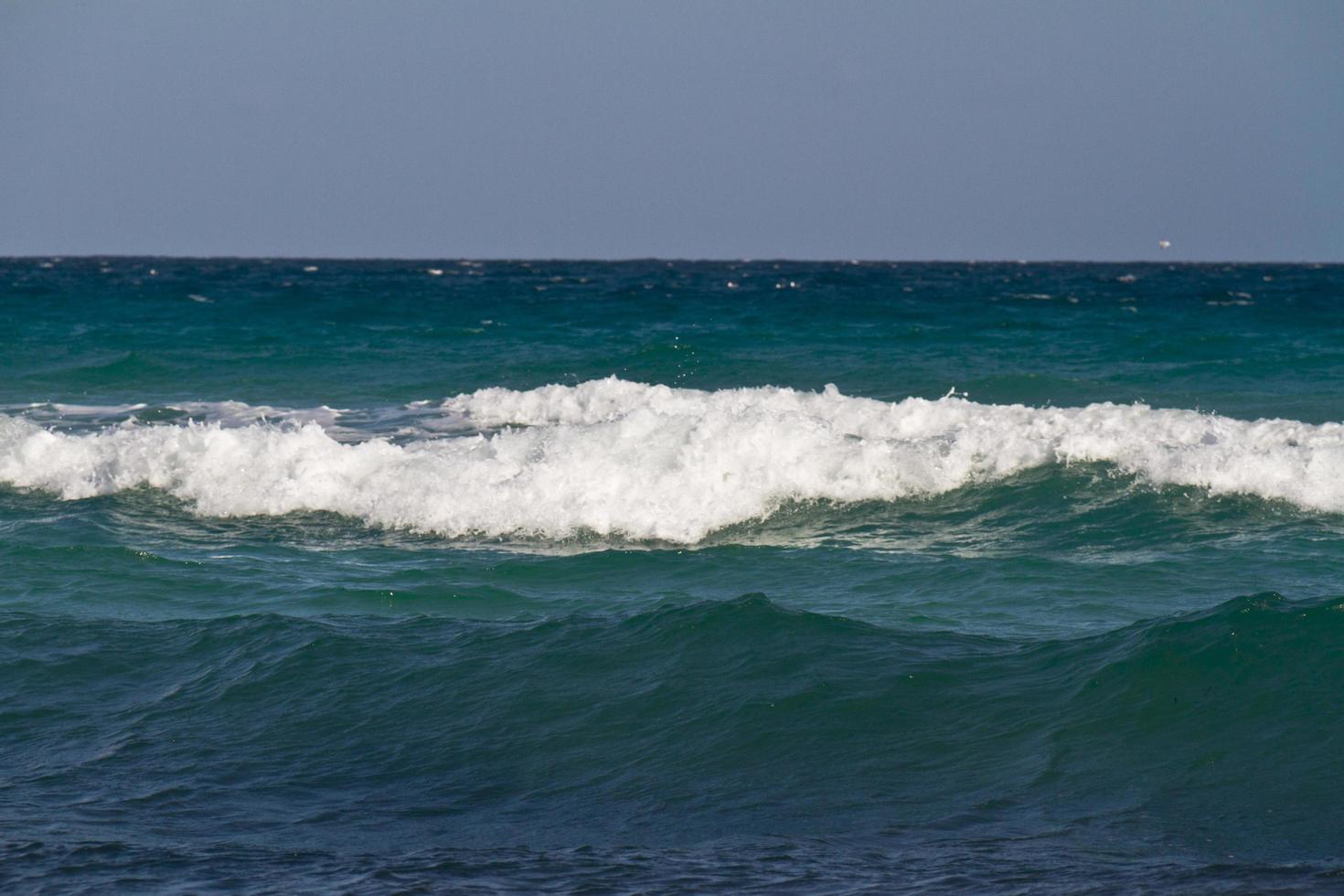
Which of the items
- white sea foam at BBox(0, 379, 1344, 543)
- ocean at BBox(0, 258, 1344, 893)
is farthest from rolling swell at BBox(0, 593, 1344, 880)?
white sea foam at BBox(0, 379, 1344, 543)

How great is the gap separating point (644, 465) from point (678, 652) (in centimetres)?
Answer: 503

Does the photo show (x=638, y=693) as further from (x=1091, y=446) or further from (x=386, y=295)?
(x=386, y=295)

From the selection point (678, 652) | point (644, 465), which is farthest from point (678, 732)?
point (644, 465)

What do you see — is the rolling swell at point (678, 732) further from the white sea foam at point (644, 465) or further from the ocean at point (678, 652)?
the white sea foam at point (644, 465)

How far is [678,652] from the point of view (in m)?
8.42

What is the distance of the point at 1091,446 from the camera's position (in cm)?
1442

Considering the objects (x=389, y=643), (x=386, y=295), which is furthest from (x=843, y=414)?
(x=386, y=295)

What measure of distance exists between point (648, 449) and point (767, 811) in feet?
24.5

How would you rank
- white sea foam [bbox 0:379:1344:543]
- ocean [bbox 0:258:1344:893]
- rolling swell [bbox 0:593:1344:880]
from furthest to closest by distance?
white sea foam [bbox 0:379:1344:543], rolling swell [bbox 0:593:1344:880], ocean [bbox 0:258:1344:893]

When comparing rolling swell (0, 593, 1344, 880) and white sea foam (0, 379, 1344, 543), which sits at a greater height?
white sea foam (0, 379, 1344, 543)

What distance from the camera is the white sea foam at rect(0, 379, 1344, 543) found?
12617 millimetres

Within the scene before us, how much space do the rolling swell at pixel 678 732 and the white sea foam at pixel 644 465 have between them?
11.6 ft

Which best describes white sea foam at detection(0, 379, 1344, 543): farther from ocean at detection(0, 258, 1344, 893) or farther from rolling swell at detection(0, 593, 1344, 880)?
rolling swell at detection(0, 593, 1344, 880)

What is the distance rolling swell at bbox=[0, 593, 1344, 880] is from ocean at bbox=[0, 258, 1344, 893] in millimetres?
28
